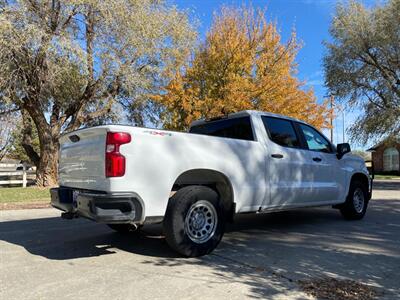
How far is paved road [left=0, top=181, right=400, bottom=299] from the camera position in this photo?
450 cm

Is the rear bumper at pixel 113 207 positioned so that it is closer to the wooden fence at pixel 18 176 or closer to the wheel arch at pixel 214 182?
the wheel arch at pixel 214 182

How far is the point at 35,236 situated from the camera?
745 cm

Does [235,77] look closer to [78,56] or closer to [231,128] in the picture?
[78,56]

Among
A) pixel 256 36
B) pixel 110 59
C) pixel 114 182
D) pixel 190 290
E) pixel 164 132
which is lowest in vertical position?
pixel 190 290

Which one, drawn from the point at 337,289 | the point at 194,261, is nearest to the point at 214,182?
the point at 194,261

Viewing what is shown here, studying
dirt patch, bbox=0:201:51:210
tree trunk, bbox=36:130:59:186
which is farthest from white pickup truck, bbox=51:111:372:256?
tree trunk, bbox=36:130:59:186

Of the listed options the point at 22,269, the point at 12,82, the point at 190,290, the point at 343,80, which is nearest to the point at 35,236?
the point at 22,269

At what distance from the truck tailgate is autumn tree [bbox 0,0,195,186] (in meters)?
10.3

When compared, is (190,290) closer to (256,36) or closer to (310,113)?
(256,36)

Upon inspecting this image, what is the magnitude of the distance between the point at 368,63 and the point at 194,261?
21.0 m

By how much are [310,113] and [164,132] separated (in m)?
18.4

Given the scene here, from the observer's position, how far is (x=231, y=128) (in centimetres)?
730

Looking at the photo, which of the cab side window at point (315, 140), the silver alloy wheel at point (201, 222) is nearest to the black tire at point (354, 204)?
the cab side window at point (315, 140)

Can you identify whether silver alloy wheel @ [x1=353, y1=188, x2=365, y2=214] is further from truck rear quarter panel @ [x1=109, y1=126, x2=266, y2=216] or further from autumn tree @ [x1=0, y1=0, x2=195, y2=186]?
autumn tree @ [x1=0, y1=0, x2=195, y2=186]
